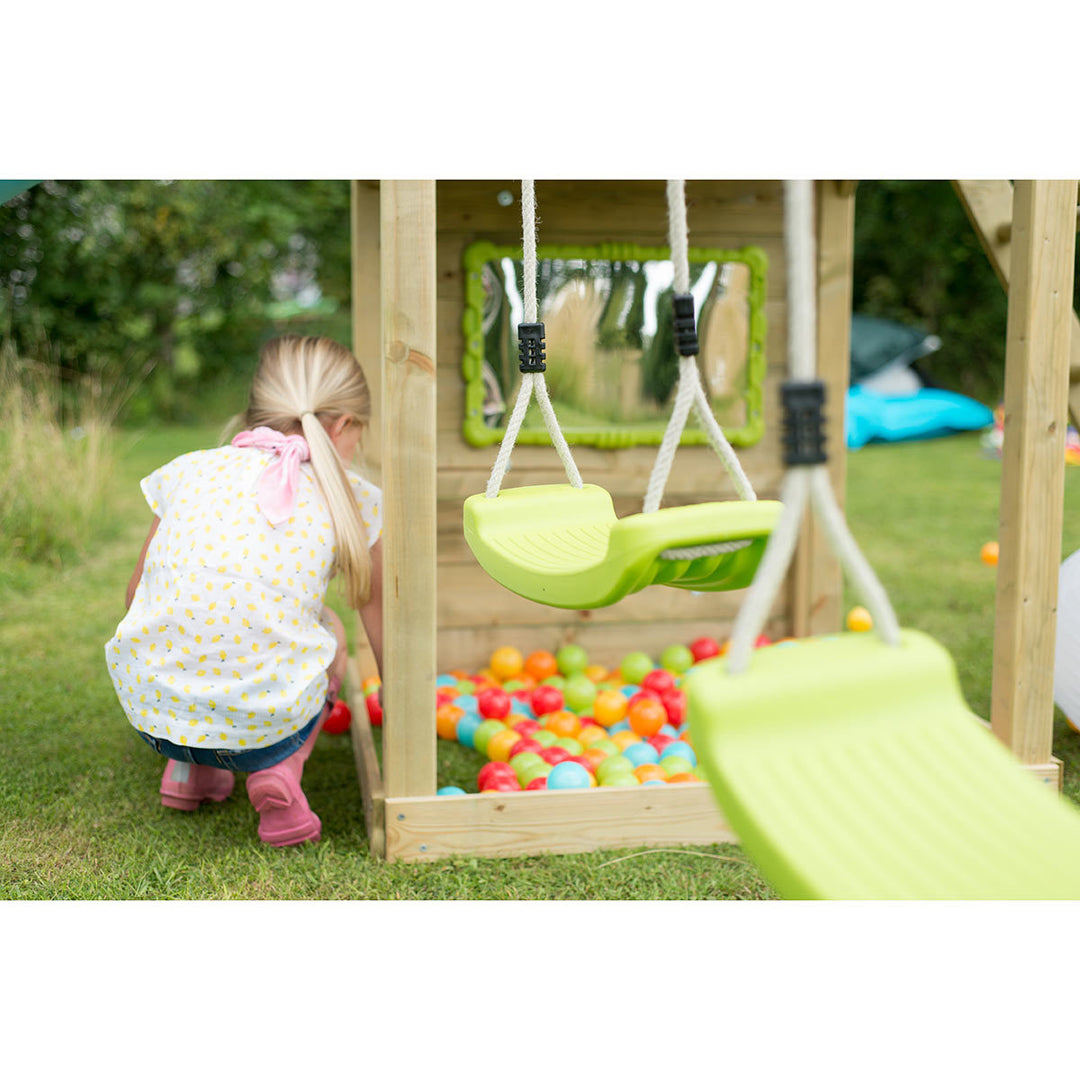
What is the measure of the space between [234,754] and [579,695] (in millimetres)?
1513

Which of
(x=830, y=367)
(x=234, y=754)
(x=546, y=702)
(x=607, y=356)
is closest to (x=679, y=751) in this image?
(x=546, y=702)

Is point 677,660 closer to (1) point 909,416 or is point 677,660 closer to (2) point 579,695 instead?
(2) point 579,695

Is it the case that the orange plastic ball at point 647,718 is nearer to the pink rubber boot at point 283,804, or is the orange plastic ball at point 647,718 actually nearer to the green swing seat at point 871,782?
the pink rubber boot at point 283,804

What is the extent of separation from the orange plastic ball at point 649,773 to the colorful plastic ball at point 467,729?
65 centimetres

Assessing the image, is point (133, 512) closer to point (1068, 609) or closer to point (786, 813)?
point (1068, 609)

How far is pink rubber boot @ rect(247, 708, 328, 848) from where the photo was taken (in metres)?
2.81

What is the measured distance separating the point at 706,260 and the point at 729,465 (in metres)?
2.86

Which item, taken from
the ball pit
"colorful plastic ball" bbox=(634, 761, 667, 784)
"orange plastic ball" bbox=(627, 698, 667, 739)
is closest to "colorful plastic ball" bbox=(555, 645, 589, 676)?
the ball pit

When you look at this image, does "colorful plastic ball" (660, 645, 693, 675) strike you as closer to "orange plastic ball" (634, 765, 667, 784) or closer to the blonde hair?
"orange plastic ball" (634, 765, 667, 784)

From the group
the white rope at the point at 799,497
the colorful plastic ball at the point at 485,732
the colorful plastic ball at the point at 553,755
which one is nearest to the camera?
the white rope at the point at 799,497

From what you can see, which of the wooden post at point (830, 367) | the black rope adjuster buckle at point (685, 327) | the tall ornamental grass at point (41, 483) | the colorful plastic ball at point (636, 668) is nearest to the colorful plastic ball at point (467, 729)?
the colorful plastic ball at point (636, 668)

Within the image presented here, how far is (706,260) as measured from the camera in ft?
14.3

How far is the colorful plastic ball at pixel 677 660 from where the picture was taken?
436 centimetres

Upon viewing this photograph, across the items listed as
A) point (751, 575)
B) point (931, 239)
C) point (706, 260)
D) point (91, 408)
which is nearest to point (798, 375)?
point (751, 575)
